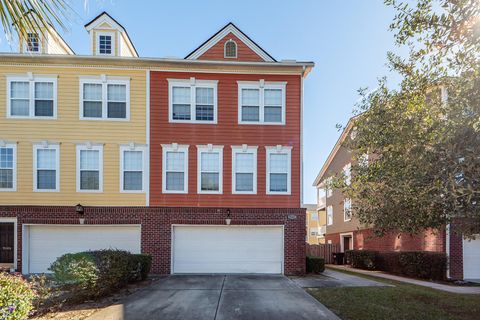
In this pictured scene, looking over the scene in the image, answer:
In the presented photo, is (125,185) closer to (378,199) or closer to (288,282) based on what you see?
(288,282)

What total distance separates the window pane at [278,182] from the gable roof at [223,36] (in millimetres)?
4865

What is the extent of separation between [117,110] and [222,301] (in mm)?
8943

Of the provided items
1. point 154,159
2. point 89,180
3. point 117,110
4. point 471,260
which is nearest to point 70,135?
point 89,180

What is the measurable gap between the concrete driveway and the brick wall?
1731 mm

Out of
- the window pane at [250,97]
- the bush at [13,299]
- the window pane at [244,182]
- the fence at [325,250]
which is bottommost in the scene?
the fence at [325,250]

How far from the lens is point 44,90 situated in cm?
1445

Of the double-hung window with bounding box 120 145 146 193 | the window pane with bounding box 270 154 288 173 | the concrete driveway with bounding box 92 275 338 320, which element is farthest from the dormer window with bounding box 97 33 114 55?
the concrete driveway with bounding box 92 275 338 320

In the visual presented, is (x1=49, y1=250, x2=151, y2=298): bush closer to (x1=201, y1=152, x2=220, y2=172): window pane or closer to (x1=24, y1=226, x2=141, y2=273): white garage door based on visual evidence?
(x1=24, y1=226, x2=141, y2=273): white garage door

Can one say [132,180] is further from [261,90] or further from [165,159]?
[261,90]

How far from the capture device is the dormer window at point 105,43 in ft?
49.4

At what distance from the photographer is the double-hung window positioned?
14.4 m

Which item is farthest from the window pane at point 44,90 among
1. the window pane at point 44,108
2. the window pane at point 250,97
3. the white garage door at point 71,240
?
the window pane at point 250,97

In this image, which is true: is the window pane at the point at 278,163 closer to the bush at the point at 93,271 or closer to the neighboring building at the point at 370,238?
the neighboring building at the point at 370,238

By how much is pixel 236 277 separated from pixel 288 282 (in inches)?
83.7
